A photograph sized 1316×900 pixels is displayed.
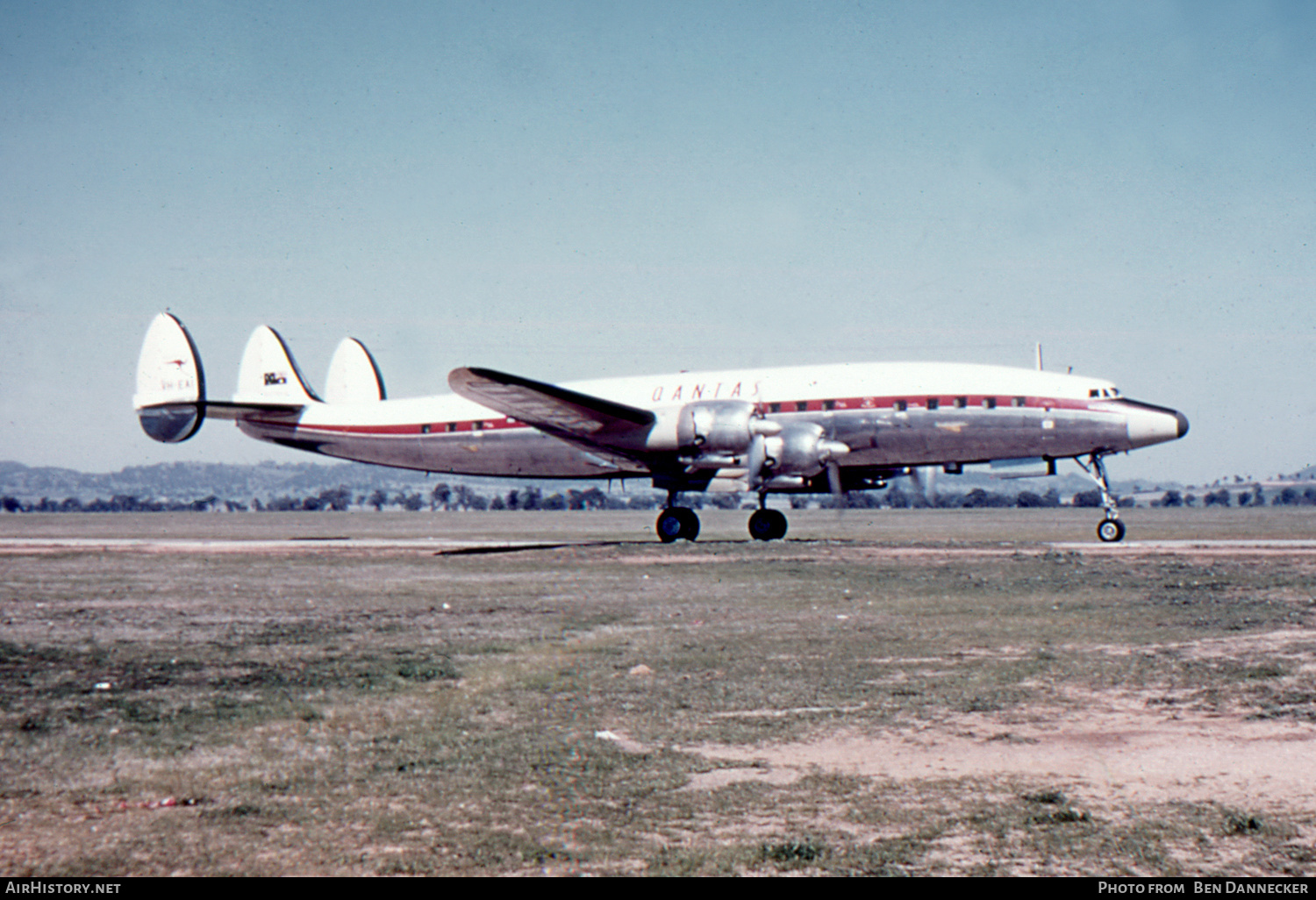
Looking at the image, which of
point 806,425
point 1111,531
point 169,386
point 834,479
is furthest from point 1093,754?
point 169,386

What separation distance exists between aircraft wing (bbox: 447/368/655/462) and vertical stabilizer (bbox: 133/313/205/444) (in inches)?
523

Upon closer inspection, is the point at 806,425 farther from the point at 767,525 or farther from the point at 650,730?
the point at 650,730

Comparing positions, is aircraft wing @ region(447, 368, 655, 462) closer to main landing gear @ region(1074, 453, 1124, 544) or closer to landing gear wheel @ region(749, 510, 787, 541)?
landing gear wheel @ region(749, 510, 787, 541)

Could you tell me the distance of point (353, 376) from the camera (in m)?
40.9

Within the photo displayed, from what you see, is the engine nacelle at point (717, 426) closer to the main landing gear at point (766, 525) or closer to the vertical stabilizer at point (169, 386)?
the main landing gear at point (766, 525)

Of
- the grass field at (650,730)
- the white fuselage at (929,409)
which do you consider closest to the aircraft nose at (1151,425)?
the white fuselage at (929,409)

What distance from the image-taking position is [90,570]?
854 inches

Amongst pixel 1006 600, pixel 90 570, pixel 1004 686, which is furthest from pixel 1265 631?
pixel 90 570

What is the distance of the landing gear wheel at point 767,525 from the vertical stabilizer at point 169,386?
19987mm

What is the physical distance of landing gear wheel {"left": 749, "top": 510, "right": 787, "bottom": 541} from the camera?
97.5 ft

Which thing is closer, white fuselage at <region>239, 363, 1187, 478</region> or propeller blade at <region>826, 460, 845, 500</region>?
propeller blade at <region>826, 460, 845, 500</region>

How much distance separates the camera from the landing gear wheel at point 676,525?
2998 centimetres

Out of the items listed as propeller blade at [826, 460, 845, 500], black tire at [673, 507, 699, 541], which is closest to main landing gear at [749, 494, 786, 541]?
black tire at [673, 507, 699, 541]

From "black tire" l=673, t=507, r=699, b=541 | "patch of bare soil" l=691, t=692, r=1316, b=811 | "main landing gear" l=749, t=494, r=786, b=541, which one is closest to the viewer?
"patch of bare soil" l=691, t=692, r=1316, b=811
